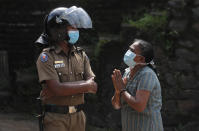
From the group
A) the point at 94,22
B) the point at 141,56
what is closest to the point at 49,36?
the point at 141,56

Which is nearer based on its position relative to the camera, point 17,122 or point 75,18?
point 75,18

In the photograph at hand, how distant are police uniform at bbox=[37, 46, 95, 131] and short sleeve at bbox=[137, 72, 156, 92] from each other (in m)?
0.59

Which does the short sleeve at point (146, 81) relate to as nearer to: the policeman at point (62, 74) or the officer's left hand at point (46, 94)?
the policeman at point (62, 74)

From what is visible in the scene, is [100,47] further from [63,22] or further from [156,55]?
[63,22]

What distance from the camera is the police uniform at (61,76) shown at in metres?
3.26

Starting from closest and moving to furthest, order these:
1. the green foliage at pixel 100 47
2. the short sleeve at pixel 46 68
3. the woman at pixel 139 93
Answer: the woman at pixel 139 93
the short sleeve at pixel 46 68
the green foliage at pixel 100 47

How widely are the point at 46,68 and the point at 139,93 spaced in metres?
0.85

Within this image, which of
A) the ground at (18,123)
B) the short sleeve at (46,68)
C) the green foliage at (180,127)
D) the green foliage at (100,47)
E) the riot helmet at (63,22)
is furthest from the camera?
the green foliage at (100,47)

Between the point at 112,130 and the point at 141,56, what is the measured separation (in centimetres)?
307

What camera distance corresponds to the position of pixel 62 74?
3.37 metres

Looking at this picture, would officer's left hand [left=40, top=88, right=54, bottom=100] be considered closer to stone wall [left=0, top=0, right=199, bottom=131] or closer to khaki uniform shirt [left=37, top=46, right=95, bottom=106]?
khaki uniform shirt [left=37, top=46, right=95, bottom=106]

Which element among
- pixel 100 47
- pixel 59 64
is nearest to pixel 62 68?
pixel 59 64

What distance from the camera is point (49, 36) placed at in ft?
11.3

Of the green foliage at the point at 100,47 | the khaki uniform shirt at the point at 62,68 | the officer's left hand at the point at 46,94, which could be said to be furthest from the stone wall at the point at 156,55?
the officer's left hand at the point at 46,94
